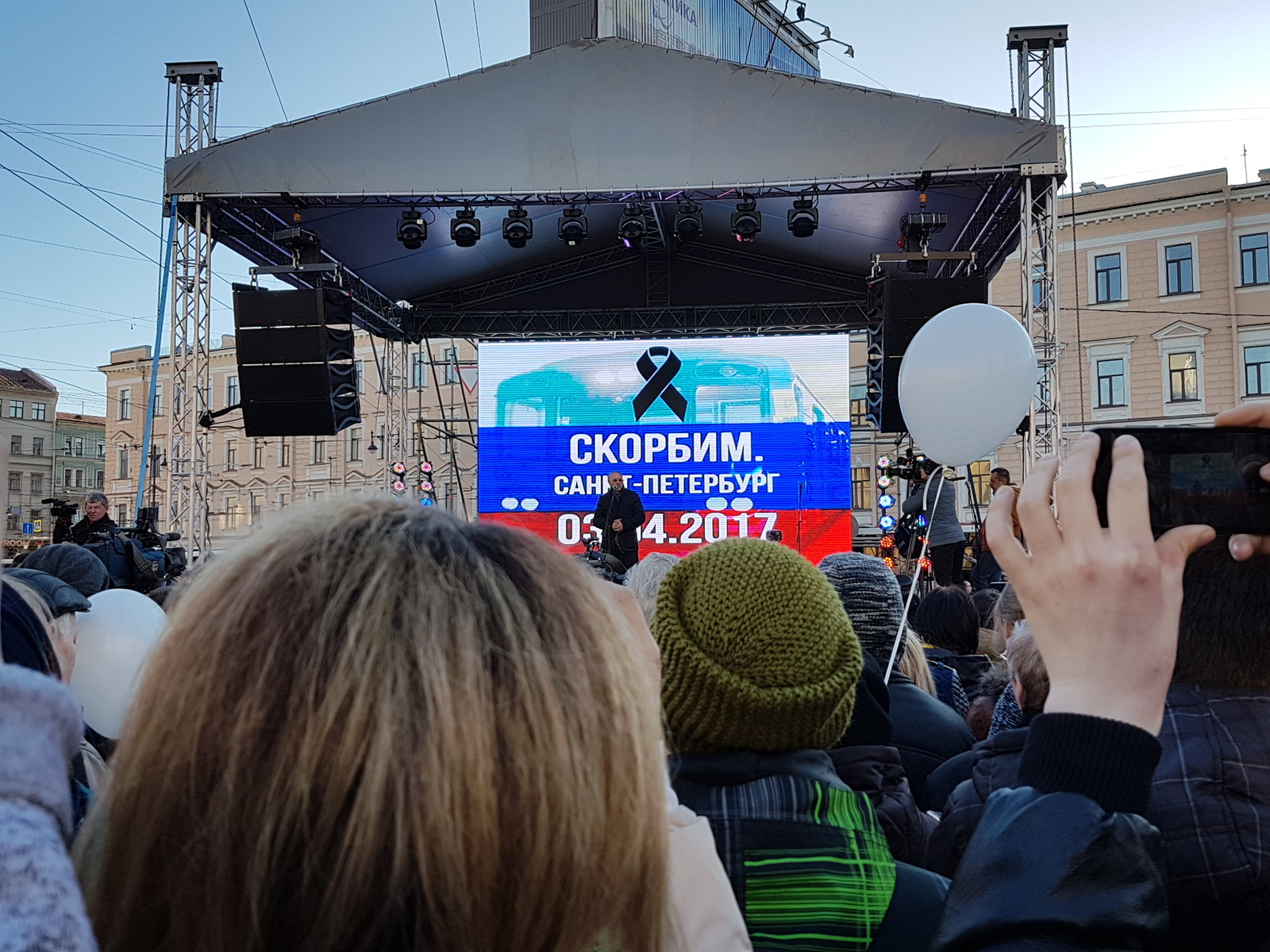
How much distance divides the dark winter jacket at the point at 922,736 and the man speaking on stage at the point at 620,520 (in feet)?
26.4

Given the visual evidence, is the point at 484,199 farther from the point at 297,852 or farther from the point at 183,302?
Result: the point at 297,852

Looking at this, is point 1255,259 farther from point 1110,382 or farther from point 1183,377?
point 1110,382

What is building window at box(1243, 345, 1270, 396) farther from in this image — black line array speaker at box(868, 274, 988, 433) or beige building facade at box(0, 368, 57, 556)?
beige building facade at box(0, 368, 57, 556)

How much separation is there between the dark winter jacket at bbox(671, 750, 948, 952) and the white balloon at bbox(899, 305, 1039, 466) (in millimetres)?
3378

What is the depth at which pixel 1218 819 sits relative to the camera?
0.99m

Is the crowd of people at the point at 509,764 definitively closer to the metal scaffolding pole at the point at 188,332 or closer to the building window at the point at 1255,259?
the metal scaffolding pole at the point at 188,332

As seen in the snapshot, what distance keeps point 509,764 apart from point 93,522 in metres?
7.61

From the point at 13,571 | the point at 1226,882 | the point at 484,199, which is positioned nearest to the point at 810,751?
the point at 1226,882

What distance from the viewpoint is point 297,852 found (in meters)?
0.59

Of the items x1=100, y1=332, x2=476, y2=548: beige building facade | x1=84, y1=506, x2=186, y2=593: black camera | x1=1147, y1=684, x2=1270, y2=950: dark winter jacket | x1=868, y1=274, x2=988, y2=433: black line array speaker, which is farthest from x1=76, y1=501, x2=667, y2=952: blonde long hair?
x1=100, y1=332, x2=476, y2=548: beige building facade

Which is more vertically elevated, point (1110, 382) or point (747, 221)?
point (1110, 382)

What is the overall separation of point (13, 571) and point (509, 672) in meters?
1.89

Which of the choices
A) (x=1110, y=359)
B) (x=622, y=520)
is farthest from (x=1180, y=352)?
(x=622, y=520)

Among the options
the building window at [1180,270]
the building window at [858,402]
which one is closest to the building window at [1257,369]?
the building window at [1180,270]
